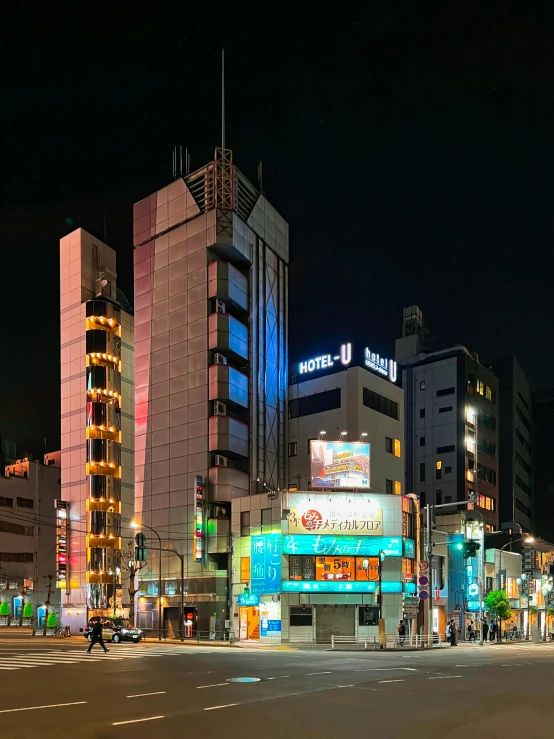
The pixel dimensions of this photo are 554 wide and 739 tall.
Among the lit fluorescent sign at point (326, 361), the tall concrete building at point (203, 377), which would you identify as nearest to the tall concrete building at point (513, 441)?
the lit fluorescent sign at point (326, 361)

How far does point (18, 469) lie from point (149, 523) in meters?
62.3

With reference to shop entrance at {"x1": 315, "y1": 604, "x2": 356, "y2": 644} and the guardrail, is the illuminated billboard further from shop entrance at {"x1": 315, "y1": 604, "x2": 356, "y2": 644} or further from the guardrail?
the guardrail

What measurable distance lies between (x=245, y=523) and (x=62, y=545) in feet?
104

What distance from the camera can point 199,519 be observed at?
66500 millimetres

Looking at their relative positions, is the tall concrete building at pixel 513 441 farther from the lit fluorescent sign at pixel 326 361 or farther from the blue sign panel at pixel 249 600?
the blue sign panel at pixel 249 600

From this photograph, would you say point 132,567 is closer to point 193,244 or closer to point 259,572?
point 259,572

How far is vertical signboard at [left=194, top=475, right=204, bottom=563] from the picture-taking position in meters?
65.5

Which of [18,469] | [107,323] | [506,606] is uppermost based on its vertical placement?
[107,323]

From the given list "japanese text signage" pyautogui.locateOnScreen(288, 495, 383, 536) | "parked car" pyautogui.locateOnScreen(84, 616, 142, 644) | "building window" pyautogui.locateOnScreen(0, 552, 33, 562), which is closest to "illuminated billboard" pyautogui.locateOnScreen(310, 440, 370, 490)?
"japanese text signage" pyautogui.locateOnScreen(288, 495, 383, 536)

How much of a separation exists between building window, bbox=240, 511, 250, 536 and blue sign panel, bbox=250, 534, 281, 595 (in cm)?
227

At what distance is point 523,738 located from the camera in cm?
1510

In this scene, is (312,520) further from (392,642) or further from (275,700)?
(275,700)

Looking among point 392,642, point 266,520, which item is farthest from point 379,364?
point 392,642

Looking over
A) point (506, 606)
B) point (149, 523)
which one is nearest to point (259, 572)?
point (149, 523)
